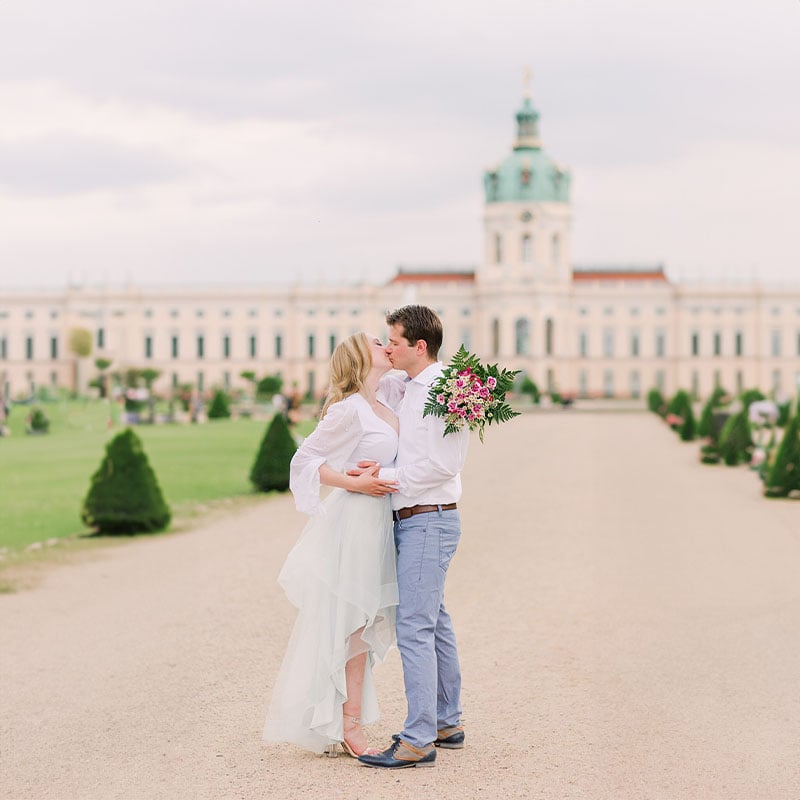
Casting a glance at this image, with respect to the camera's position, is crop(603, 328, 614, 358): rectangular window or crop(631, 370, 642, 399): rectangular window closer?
crop(631, 370, 642, 399): rectangular window

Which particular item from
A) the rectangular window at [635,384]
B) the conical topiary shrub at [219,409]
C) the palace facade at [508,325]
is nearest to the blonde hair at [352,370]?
the conical topiary shrub at [219,409]

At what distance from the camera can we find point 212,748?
164 inches

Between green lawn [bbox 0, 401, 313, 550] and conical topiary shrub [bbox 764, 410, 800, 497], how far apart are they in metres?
5.63

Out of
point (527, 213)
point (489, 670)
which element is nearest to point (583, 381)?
point (527, 213)

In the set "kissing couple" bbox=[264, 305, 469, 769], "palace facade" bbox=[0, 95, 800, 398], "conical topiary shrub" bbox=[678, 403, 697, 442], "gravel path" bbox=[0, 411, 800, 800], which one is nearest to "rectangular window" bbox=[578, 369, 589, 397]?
"palace facade" bbox=[0, 95, 800, 398]

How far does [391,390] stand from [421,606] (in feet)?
2.35

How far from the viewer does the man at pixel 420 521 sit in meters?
3.94

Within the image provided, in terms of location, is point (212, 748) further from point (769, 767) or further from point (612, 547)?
point (612, 547)

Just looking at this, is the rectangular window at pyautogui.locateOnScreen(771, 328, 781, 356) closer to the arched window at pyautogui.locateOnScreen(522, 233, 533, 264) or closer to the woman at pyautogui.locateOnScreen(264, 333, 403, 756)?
the arched window at pyautogui.locateOnScreen(522, 233, 533, 264)

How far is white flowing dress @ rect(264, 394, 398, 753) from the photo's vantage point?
402 centimetres

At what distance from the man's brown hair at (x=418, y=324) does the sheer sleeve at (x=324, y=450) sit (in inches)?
11.6

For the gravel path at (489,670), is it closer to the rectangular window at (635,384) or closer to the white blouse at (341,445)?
the white blouse at (341,445)

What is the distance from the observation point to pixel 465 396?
391 centimetres

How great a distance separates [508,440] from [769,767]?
20714 millimetres
